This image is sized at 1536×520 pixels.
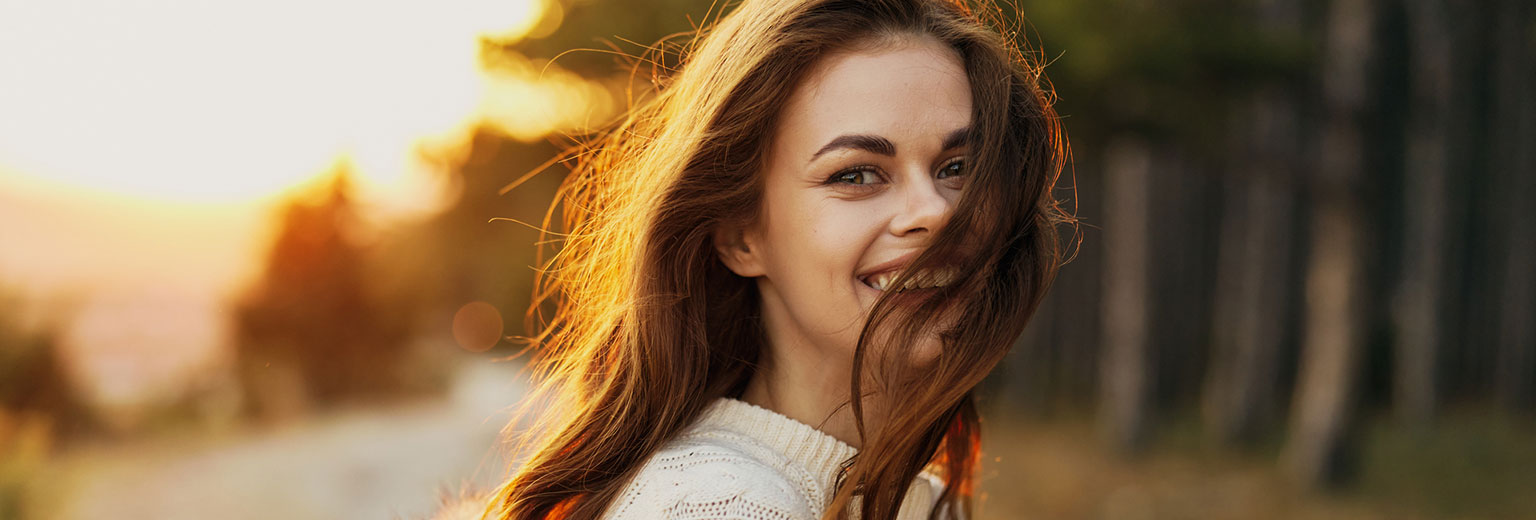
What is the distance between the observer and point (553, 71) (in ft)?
22.2

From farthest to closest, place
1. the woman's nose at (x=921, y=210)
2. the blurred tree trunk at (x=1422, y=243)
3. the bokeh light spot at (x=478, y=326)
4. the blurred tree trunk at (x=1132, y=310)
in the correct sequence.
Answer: the bokeh light spot at (x=478, y=326) → the blurred tree trunk at (x=1132, y=310) → the blurred tree trunk at (x=1422, y=243) → the woman's nose at (x=921, y=210)

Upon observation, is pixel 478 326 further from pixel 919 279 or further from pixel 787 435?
pixel 919 279

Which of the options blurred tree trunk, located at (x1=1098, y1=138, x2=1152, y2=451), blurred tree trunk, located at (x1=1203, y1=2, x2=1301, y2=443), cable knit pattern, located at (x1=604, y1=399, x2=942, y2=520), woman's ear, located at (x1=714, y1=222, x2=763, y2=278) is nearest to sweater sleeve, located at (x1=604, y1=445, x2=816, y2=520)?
cable knit pattern, located at (x1=604, y1=399, x2=942, y2=520)

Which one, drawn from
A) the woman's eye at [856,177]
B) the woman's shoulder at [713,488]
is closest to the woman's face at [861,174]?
the woman's eye at [856,177]

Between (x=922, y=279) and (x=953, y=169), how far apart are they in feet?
0.69

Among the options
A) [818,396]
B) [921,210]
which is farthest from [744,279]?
[921,210]

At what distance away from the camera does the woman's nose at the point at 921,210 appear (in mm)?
1673

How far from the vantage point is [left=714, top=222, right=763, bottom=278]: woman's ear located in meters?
1.96

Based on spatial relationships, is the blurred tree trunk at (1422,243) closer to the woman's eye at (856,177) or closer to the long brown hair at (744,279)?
the long brown hair at (744,279)

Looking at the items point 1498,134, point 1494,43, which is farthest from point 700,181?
point 1498,134

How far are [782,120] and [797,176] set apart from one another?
0.11m

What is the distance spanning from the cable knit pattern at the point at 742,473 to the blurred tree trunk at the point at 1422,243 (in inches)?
487

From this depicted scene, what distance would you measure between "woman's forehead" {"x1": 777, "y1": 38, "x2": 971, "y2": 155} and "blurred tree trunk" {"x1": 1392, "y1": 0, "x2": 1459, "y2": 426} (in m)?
12.2

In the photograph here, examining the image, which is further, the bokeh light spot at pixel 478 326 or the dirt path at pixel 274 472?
the bokeh light spot at pixel 478 326
